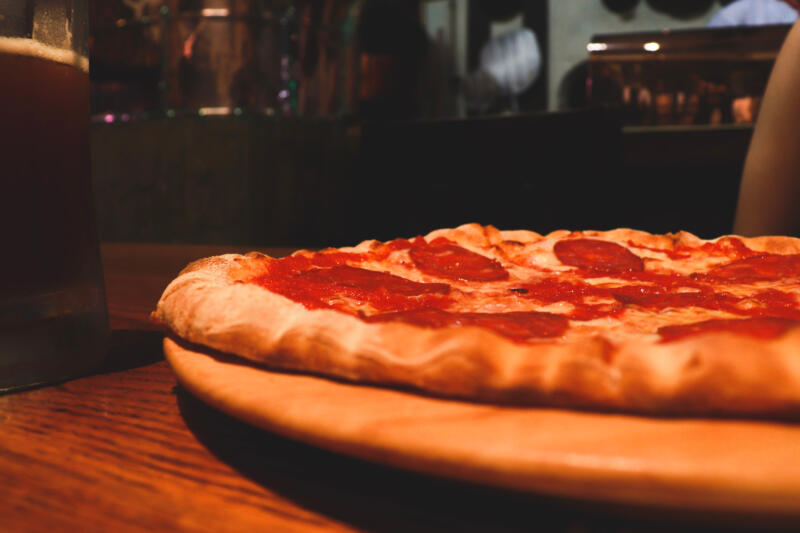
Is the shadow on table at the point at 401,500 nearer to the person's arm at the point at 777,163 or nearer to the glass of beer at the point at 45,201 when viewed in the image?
the glass of beer at the point at 45,201

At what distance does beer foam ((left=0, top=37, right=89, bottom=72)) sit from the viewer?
563 mm

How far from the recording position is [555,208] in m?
2.53

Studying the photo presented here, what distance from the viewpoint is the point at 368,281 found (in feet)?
2.58

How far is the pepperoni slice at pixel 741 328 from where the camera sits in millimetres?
449

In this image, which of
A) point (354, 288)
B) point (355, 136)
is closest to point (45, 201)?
point (354, 288)

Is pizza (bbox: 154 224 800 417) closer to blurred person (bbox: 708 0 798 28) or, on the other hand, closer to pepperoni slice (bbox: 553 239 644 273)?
pepperoni slice (bbox: 553 239 644 273)

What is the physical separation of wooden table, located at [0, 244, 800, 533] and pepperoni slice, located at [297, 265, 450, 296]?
25 centimetres

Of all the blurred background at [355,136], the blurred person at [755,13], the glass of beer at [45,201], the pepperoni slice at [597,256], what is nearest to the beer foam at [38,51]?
the glass of beer at [45,201]

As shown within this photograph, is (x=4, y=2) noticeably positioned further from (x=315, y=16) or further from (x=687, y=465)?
(x=315, y=16)

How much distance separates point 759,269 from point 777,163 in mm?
883

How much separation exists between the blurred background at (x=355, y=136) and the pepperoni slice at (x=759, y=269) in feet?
5.13

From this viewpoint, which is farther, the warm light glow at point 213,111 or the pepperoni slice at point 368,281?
the warm light glow at point 213,111

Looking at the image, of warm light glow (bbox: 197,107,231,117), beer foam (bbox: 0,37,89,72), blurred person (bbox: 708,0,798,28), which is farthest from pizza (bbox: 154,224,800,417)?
blurred person (bbox: 708,0,798,28)

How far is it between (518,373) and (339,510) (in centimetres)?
13
